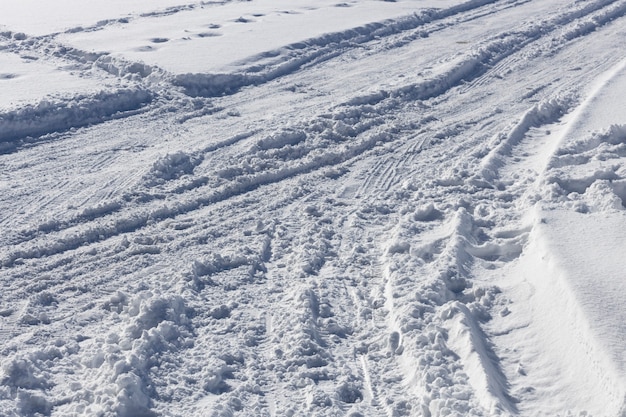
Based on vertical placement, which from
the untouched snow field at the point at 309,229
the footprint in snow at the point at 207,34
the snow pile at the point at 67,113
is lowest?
the untouched snow field at the point at 309,229

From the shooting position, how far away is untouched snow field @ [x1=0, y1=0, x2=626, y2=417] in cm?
635

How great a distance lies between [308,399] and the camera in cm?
622

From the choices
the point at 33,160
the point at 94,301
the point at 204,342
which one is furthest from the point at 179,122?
the point at 204,342

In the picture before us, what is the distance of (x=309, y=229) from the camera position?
8.88 meters

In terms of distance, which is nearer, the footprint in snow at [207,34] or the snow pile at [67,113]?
the snow pile at [67,113]

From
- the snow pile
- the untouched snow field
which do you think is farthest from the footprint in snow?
the snow pile

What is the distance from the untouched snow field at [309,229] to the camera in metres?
6.35

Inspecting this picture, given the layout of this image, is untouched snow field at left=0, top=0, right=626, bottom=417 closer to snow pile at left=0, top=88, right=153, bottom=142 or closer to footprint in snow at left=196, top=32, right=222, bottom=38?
snow pile at left=0, top=88, right=153, bottom=142

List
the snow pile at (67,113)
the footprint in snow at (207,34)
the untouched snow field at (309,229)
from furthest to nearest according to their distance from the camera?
1. the footprint in snow at (207,34)
2. the snow pile at (67,113)
3. the untouched snow field at (309,229)

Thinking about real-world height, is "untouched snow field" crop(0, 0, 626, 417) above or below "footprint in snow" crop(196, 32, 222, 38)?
below

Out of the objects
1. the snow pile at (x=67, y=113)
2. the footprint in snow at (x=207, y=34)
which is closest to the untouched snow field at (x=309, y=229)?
the snow pile at (x=67, y=113)

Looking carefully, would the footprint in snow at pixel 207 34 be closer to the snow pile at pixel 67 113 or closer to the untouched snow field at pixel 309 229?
the untouched snow field at pixel 309 229

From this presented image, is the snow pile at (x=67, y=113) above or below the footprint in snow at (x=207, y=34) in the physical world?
below

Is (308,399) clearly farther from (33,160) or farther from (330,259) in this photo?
(33,160)
